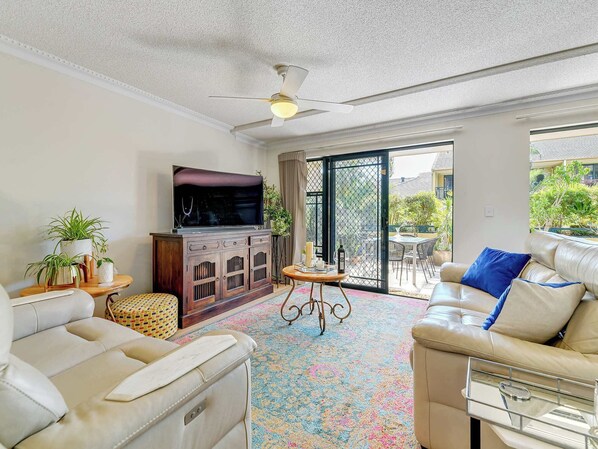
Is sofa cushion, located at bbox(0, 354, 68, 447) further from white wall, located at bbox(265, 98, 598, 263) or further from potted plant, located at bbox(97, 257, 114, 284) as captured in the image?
white wall, located at bbox(265, 98, 598, 263)

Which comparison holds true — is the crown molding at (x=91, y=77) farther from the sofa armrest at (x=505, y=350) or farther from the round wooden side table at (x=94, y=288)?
the sofa armrest at (x=505, y=350)

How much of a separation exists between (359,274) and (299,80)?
307cm

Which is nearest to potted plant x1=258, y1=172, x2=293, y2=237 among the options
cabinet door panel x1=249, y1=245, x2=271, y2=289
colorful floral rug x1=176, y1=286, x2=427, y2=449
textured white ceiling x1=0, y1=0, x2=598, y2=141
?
cabinet door panel x1=249, y1=245, x2=271, y2=289

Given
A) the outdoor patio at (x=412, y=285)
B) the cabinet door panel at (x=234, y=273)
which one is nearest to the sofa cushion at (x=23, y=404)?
the cabinet door panel at (x=234, y=273)

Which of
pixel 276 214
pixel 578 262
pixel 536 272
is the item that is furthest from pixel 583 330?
pixel 276 214

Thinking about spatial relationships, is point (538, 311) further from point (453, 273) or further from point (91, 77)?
point (91, 77)

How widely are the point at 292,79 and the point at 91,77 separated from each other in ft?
6.48

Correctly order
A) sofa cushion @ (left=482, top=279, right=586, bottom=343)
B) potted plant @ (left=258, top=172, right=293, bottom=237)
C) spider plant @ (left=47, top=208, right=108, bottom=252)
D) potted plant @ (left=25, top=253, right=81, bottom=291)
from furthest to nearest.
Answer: potted plant @ (left=258, top=172, right=293, bottom=237) < spider plant @ (left=47, top=208, right=108, bottom=252) < potted plant @ (left=25, top=253, right=81, bottom=291) < sofa cushion @ (left=482, top=279, right=586, bottom=343)

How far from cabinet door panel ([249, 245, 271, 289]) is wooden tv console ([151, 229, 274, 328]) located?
1 centimetres

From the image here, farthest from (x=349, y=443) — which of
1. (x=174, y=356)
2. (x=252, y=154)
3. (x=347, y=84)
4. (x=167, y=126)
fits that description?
(x=252, y=154)

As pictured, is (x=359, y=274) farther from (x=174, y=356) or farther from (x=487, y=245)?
(x=174, y=356)

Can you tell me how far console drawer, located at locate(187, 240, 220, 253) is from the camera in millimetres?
2898

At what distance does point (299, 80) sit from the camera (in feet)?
7.23

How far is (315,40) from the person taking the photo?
2.08 meters
